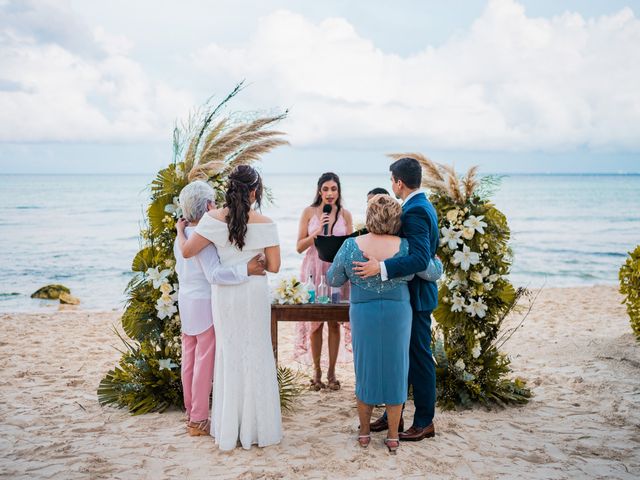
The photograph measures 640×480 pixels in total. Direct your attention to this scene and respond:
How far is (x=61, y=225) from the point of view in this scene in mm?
32062

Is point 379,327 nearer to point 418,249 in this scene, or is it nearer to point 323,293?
point 418,249

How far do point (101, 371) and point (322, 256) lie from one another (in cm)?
359

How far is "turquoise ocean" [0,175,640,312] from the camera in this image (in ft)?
59.2

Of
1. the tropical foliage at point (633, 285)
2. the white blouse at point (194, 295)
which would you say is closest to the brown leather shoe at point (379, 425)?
the white blouse at point (194, 295)

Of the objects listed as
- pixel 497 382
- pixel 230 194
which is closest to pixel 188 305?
pixel 230 194

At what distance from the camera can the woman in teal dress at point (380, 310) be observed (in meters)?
4.39

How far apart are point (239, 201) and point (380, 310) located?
1.32 m

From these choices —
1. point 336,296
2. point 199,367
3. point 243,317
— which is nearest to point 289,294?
point 336,296

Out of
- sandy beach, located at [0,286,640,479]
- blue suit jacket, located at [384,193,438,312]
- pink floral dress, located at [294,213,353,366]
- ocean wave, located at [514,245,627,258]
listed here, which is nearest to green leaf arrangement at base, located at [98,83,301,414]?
sandy beach, located at [0,286,640,479]

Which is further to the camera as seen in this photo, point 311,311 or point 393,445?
point 311,311

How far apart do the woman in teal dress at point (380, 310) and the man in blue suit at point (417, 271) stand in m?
0.10

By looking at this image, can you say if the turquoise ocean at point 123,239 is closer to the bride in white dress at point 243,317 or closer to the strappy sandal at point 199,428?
the bride in white dress at point 243,317

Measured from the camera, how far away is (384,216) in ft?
14.3

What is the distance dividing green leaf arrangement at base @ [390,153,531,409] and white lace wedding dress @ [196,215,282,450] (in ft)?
5.84
